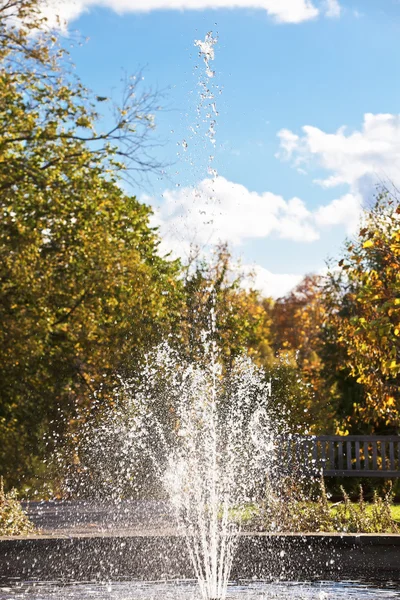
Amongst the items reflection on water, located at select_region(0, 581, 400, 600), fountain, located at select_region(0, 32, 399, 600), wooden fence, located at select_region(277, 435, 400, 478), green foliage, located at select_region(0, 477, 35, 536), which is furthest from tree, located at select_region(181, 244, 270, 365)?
reflection on water, located at select_region(0, 581, 400, 600)

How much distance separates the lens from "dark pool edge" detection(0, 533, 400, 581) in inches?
308

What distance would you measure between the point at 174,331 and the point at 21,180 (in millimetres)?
6699

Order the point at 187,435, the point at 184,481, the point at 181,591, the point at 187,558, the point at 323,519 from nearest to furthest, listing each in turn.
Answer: the point at 181,591 < the point at 187,558 < the point at 323,519 < the point at 184,481 < the point at 187,435

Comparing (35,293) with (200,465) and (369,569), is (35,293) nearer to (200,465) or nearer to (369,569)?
(200,465)

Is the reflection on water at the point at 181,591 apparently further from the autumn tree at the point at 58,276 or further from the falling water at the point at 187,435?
the autumn tree at the point at 58,276

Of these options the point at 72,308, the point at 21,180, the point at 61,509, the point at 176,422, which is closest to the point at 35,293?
the point at 72,308

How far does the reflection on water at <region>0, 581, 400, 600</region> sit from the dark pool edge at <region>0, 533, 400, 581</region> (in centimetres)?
34

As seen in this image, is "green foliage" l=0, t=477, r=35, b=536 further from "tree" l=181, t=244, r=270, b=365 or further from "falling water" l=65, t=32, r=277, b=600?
"tree" l=181, t=244, r=270, b=365

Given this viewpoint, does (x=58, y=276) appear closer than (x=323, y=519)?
No

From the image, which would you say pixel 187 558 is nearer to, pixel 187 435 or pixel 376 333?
pixel 376 333

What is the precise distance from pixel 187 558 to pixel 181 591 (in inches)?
48.9

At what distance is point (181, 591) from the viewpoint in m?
7.19

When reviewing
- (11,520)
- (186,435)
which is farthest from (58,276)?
(11,520)

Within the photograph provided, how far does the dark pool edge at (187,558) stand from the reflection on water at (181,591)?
0.34 m
